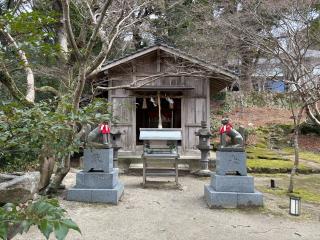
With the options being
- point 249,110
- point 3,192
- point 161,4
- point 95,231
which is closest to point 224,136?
point 95,231

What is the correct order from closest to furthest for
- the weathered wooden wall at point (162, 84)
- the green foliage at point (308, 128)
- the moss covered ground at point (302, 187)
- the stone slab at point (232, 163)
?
the stone slab at point (232, 163), the moss covered ground at point (302, 187), the weathered wooden wall at point (162, 84), the green foliage at point (308, 128)

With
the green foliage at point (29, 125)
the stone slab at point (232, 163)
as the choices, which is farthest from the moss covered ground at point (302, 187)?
the green foliage at point (29, 125)

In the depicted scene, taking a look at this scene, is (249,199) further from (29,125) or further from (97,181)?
(29,125)

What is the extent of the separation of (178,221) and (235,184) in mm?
1659

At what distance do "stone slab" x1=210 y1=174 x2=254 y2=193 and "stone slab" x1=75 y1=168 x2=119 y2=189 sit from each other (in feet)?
7.41

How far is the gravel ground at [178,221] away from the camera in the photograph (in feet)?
15.6

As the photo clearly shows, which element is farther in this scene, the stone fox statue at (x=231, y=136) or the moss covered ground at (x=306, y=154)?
the moss covered ground at (x=306, y=154)

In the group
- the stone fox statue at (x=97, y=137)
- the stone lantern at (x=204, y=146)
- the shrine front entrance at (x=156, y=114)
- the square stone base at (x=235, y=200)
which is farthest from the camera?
the shrine front entrance at (x=156, y=114)

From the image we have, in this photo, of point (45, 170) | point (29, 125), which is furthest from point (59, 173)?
point (29, 125)

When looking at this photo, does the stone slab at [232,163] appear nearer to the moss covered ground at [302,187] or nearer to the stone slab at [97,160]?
the moss covered ground at [302,187]

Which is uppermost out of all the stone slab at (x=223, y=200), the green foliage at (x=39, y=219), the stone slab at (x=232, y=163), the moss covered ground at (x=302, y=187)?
the green foliage at (x=39, y=219)

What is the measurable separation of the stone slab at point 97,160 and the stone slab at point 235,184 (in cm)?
237

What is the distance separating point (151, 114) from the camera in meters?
13.6

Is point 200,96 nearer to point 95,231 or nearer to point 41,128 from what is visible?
point 95,231
